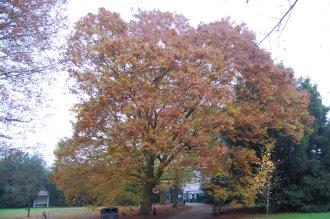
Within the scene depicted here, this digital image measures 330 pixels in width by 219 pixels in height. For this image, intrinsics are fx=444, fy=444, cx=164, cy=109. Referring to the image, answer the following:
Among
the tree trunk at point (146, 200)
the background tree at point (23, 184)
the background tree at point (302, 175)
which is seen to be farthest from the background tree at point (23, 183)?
the background tree at point (302, 175)

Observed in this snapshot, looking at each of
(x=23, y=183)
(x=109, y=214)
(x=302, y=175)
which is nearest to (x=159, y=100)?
(x=109, y=214)

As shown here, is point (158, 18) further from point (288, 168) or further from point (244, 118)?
point (288, 168)

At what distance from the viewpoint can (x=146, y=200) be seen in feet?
89.6

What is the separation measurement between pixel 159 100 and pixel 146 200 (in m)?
7.14

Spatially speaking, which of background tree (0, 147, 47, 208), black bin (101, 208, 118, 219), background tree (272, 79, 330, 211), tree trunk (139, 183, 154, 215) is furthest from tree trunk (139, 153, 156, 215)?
background tree (0, 147, 47, 208)

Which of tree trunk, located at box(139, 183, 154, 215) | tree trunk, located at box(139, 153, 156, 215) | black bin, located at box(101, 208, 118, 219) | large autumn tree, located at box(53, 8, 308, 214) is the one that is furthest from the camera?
tree trunk, located at box(139, 183, 154, 215)

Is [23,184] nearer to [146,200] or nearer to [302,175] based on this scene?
[146,200]

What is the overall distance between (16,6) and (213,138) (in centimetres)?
1599

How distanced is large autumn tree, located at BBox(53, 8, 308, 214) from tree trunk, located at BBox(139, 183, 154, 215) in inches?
2.5

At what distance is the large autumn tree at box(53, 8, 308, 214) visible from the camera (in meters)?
23.5

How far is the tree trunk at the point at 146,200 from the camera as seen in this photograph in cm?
A: 2716

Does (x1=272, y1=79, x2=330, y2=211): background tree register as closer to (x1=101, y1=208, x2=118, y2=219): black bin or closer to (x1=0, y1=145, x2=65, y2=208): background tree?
(x1=101, y1=208, x2=118, y2=219): black bin

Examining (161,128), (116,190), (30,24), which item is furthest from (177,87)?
(30,24)

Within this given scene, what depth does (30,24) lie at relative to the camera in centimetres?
1254
